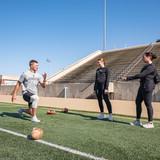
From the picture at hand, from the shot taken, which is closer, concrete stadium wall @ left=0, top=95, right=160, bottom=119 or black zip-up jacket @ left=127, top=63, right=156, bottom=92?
black zip-up jacket @ left=127, top=63, right=156, bottom=92

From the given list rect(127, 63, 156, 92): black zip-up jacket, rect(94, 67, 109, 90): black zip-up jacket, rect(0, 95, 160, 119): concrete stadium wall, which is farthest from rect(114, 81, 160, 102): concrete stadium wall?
rect(127, 63, 156, 92): black zip-up jacket

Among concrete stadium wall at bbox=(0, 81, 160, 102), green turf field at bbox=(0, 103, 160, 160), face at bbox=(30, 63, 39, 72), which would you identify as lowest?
green turf field at bbox=(0, 103, 160, 160)

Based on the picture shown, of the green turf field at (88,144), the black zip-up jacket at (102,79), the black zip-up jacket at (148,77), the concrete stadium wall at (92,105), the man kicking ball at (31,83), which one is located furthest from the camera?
the concrete stadium wall at (92,105)

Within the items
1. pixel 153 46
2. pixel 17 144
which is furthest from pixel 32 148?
pixel 153 46

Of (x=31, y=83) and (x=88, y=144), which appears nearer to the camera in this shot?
(x=88, y=144)

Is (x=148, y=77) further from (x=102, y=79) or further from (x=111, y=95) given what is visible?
(x=111, y=95)

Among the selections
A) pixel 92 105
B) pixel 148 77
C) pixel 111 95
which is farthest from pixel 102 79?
pixel 111 95

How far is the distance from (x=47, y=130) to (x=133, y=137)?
70.3 inches

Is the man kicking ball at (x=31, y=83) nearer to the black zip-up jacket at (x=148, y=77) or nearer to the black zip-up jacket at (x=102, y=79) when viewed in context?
the black zip-up jacket at (x=102, y=79)

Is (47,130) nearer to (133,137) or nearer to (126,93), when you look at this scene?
(133,137)

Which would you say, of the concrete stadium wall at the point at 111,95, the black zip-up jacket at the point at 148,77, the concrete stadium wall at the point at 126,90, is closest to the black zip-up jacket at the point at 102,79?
the black zip-up jacket at the point at 148,77

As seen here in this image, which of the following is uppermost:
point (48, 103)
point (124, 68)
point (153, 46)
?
point (153, 46)

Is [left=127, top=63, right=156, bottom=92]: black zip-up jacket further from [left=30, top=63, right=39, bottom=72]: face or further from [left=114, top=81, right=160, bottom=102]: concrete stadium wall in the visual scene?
[left=114, top=81, right=160, bottom=102]: concrete stadium wall

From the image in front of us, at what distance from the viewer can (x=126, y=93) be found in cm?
2072
